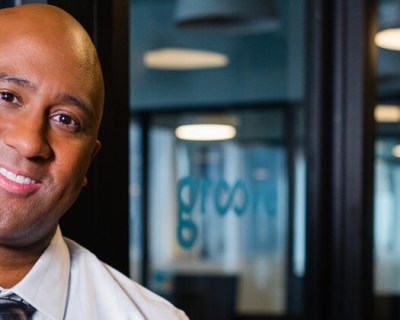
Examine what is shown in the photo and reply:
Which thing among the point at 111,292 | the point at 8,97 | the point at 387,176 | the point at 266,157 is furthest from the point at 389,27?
the point at 8,97

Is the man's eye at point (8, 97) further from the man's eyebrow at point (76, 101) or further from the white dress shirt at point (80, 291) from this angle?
the white dress shirt at point (80, 291)

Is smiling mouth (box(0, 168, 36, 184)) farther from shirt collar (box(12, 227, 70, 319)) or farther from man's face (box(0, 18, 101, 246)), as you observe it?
shirt collar (box(12, 227, 70, 319))

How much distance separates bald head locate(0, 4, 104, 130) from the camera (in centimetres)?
91

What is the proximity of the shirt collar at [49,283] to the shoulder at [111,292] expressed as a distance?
0.07ft

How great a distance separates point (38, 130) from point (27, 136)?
2 centimetres

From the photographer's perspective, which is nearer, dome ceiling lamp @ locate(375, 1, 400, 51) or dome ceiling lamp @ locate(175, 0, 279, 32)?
dome ceiling lamp @ locate(375, 1, 400, 51)

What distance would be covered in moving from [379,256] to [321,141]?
0.60 meters

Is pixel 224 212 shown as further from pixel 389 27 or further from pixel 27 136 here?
pixel 27 136

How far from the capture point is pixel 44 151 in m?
0.90

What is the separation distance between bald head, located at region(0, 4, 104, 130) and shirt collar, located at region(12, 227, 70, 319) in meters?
0.18

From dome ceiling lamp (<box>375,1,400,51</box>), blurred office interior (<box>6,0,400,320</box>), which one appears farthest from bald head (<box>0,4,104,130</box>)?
dome ceiling lamp (<box>375,1,400,51</box>)

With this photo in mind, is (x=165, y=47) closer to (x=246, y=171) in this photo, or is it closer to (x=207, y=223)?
(x=246, y=171)

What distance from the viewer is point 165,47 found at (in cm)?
320

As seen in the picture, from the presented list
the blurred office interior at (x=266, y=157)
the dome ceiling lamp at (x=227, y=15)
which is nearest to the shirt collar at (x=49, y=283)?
the blurred office interior at (x=266, y=157)
